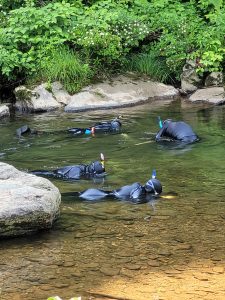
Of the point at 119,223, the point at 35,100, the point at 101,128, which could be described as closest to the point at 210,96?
the point at 101,128

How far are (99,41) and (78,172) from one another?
644cm

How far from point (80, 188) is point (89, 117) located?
16.1 feet

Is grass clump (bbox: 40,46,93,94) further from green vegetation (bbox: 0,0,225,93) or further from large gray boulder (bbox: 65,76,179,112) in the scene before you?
large gray boulder (bbox: 65,76,179,112)

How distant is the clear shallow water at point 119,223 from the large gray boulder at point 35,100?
3.11m

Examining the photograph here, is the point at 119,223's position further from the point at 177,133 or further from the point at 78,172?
the point at 177,133

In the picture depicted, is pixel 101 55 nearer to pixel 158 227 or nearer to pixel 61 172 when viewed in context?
pixel 61 172

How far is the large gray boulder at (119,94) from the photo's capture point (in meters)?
12.6

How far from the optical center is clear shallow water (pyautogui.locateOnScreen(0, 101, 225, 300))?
14.7ft

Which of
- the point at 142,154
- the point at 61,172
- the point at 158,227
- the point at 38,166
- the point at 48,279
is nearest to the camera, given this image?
the point at 48,279

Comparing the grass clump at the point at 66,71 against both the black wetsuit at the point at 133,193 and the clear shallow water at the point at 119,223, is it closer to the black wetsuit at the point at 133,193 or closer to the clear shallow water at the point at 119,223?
the clear shallow water at the point at 119,223

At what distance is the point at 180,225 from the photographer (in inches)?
213

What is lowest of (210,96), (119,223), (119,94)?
(119,223)

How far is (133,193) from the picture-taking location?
6.29 m

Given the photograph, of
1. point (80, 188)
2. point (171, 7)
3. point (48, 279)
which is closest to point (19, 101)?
point (171, 7)
